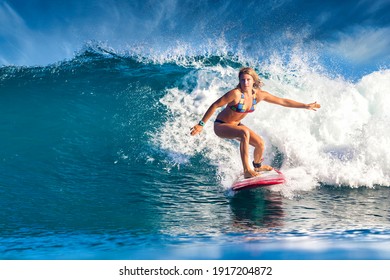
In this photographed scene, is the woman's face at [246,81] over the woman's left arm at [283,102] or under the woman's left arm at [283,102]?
over

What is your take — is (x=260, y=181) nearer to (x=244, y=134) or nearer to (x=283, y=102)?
(x=244, y=134)

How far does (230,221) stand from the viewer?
178 inches

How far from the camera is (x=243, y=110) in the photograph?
550 centimetres

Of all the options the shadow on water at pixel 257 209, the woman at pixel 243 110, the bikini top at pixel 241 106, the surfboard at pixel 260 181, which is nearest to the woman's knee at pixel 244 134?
the woman at pixel 243 110

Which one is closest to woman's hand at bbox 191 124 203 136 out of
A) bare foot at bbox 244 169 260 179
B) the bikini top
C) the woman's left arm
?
the bikini top

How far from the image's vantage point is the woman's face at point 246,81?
5.25 meters

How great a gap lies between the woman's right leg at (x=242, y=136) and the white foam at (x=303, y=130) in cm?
62

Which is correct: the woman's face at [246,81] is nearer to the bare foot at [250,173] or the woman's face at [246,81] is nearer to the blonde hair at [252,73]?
the blonde hair at [252,73]

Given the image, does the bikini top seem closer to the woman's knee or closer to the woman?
the woman

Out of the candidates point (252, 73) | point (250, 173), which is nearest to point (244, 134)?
point (250, 173)

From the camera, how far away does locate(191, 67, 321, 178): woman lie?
5293mm

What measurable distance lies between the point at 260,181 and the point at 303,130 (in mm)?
3448

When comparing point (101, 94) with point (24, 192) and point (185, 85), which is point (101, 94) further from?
point (24, 192)
